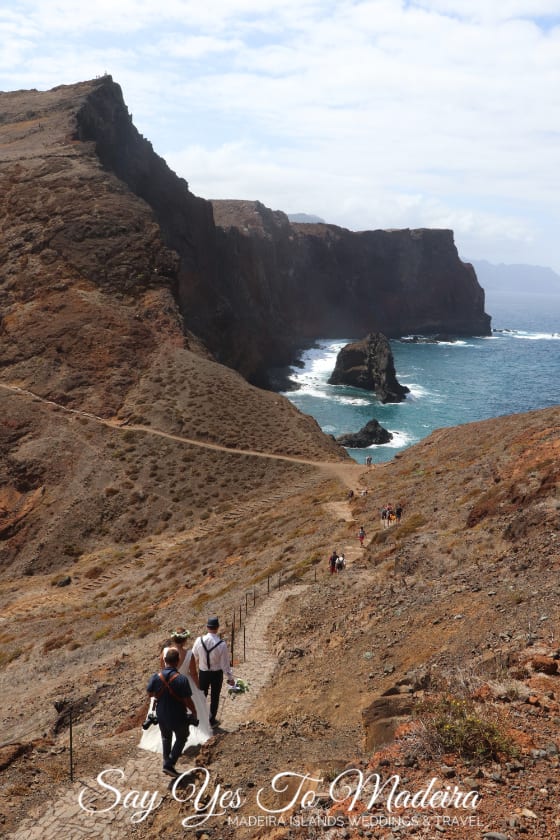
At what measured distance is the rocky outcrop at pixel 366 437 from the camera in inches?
2896

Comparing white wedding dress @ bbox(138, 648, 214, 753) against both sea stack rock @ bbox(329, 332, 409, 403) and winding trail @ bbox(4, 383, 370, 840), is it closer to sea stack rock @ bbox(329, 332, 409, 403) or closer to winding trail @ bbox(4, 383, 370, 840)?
winding trail @ bbox(4, 383, 370, 840)

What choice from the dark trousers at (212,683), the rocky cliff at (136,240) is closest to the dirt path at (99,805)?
the dark trousers at (212,683)

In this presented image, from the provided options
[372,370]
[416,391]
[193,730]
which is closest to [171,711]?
[193,730]

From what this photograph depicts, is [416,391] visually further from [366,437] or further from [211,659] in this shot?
[211,659]

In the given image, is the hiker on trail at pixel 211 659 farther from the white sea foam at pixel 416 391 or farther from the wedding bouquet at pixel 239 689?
the white sea foam at pixel 416 391

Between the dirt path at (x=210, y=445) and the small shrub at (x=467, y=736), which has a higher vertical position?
the small shrub at (x=467, y=736)

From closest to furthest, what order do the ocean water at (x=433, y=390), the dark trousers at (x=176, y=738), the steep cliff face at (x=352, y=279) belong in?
the dark trousers at (x=176, y=738), the ocean water at (x=433, y=390), the steep cliff face at (x=352, y=279)

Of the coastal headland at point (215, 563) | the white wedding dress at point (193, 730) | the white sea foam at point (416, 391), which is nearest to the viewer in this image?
the coastal headland at point (215, 563)

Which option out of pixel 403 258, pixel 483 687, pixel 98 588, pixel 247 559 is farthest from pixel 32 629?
pixel 403 258

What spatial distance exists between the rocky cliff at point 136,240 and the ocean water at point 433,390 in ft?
29.9

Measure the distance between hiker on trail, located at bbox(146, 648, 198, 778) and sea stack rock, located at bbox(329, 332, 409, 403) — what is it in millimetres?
90706

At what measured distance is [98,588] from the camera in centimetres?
3222

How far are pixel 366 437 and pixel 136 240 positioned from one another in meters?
33.0

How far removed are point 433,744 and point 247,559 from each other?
20.4 meters
